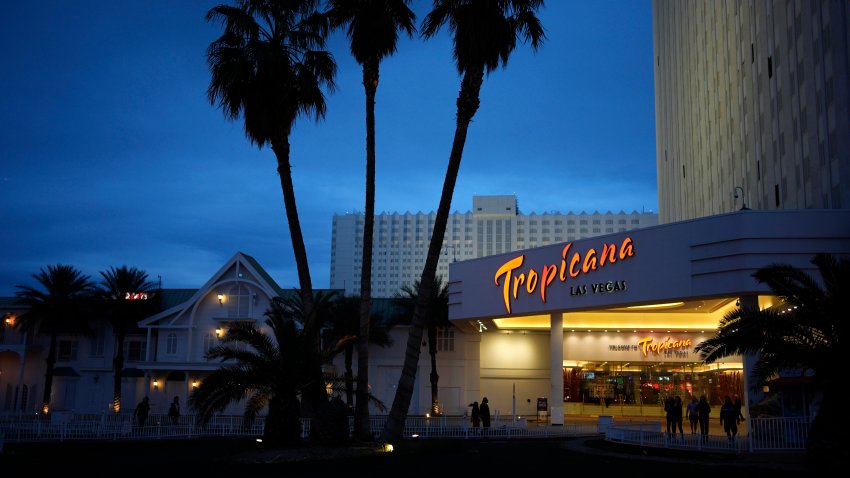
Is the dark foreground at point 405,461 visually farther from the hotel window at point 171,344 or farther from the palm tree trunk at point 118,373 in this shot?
the hotel window at point 171,344

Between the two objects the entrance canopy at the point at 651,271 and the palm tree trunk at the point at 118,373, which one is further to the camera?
the palm tree trunk at the point at 118,373

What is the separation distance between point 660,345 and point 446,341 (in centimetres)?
1445

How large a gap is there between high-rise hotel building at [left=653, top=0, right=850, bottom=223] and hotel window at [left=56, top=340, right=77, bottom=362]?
42299mm

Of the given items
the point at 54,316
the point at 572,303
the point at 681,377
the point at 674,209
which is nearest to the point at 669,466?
the point at 572,303

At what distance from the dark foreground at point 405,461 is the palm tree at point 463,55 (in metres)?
2.21

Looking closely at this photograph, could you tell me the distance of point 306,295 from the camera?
28.7 metres

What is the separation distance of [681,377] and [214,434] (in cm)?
2431

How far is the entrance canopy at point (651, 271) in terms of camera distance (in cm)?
2905

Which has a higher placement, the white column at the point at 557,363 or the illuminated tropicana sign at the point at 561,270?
the illuminated tropicana sign at the point at 561,270

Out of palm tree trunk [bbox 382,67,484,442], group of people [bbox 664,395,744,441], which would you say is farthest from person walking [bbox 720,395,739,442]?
palm tree trunk [bbox 382,67,484,442]

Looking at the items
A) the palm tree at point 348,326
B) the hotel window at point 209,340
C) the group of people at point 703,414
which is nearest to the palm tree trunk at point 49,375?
the hotel window at point 209,340

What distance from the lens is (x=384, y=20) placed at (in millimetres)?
27344

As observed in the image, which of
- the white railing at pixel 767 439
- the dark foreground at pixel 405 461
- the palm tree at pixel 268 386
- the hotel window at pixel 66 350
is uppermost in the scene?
the hotel window at pixel 66 350

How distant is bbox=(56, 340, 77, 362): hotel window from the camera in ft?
184
